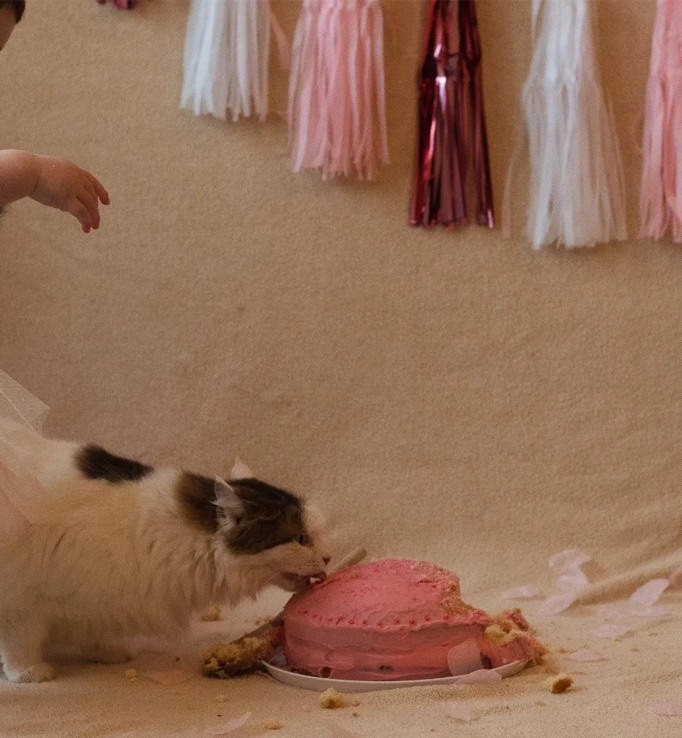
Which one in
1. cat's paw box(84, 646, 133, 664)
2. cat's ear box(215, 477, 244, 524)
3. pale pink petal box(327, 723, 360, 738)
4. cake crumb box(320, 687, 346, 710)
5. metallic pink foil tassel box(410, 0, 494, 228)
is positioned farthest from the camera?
metallic pink foil tassel box(410, 0, 494, 228)

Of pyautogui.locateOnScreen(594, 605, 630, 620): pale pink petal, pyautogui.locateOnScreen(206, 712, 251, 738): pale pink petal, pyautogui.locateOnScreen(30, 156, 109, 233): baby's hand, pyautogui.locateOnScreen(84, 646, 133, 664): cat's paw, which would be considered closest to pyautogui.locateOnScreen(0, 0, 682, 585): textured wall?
pyautogui.locateOnScreen(594, 605, 630, 620): pale pink petal

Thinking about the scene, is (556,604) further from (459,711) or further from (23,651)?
(23,651)

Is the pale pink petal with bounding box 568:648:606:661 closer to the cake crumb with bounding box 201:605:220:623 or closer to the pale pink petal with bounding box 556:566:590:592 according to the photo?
the pale pink petal with bounding box 556:566:590:592

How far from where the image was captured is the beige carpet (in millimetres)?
1914

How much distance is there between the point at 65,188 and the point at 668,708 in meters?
0.92

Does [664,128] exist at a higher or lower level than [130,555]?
higher

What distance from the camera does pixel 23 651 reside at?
1.34 meters

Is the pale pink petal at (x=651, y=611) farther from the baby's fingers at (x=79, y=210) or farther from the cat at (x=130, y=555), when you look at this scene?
the baby's fingers at (x=79, y=210)

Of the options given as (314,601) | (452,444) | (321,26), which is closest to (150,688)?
(314,601)

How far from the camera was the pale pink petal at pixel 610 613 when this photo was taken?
1641 mm

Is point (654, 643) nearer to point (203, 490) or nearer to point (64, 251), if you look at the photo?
point (203, 490)

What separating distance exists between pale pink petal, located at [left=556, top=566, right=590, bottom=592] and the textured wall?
0.08m

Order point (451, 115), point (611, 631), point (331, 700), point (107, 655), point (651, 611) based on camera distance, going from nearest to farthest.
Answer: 1. point (331, 700)
2. point (107, 655)
3. point (611, 631)
4. point (651, 611)
5. point (451, 115)

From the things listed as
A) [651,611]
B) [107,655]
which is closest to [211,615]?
[107,655]
